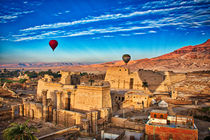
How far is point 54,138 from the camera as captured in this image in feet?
41.0

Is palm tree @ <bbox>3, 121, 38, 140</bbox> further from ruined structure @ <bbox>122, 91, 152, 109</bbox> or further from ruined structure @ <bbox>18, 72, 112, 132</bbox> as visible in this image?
ruined structure @ <bbox>122, 91, 152, 109</bbox>

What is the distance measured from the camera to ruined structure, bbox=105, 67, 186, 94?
33.6 metres

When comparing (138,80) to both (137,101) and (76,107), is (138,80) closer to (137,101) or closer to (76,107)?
(137,101)

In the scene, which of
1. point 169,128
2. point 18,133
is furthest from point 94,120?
point 18,133

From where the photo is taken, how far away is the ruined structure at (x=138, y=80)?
33.6 metres

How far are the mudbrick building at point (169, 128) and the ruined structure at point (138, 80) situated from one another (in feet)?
61.7

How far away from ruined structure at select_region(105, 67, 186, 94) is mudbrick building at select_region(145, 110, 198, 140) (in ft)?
61.7

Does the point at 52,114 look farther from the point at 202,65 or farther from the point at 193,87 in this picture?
the point at 202,65

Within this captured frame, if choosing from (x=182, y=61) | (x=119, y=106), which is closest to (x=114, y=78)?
(x=119, y=106)

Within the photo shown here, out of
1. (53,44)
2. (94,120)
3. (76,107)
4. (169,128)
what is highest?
(53,44)

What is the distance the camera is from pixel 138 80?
33562 mm

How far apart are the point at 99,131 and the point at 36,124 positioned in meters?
5.85

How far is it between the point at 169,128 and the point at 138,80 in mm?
20936

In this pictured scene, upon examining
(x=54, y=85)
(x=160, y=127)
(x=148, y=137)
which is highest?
(x=54, y=85)
